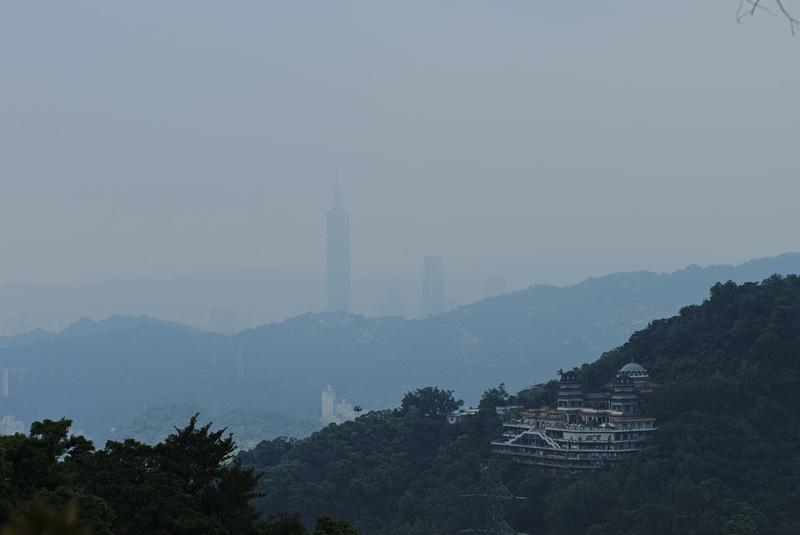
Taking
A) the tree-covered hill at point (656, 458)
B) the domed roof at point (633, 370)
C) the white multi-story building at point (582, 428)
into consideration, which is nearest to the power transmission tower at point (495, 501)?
the tree-covered hill at point (656, 458)

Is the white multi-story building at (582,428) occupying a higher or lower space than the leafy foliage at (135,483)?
higher

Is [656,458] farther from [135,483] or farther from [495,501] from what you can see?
[135,483]

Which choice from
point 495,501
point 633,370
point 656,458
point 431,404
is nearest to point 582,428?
point 656,458

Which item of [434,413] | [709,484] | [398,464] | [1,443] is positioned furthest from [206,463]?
[434,413]

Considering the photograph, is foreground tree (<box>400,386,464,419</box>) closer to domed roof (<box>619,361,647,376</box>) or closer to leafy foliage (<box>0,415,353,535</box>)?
domed roof (<box>619,361,647,376</box>)

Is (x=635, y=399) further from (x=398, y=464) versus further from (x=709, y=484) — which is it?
(x=398, y=464)

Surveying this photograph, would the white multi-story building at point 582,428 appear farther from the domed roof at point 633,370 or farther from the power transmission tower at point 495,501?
the power transmission tower at point 495,501
